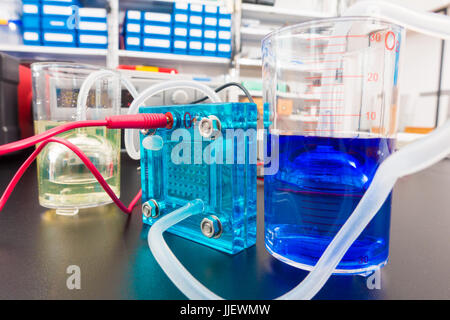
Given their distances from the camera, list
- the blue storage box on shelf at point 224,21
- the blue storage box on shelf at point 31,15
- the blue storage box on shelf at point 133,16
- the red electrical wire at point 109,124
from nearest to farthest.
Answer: the red electrical wire at point 109,124, the blue storage box on shelf at point 31,15, the blue storage box on shelf at point 133,16, the blue storage box on shelf at point 224,21

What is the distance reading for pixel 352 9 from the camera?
10.4 inches

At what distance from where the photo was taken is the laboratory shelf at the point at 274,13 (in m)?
1.76

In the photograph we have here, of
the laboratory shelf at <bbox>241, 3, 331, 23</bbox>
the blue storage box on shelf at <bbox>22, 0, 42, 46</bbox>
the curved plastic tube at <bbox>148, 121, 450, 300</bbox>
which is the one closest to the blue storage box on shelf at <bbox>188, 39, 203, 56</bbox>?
the laboratory shelf at <bbox>241, 3, 331, 23</bbox>

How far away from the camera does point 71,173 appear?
38cm

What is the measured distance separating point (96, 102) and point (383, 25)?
35 cm

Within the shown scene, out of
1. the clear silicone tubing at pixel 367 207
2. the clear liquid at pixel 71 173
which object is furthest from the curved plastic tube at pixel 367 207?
the clear liquid at pixel 71 173

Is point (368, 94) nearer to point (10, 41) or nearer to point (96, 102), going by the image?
point (96, 102)

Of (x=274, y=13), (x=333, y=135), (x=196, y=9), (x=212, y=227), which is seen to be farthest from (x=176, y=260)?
(x=274, y=13)

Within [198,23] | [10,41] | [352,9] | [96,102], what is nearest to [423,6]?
[198,23]

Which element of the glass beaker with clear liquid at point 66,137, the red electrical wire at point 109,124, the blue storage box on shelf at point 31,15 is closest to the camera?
the red electrical wire at point 109,124

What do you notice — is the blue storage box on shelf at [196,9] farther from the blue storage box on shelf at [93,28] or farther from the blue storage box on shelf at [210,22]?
the blue storage box on shelf at [93,28]

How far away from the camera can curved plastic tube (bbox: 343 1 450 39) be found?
20 centimetres

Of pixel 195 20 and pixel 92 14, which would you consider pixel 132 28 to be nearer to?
pixel 92 14
